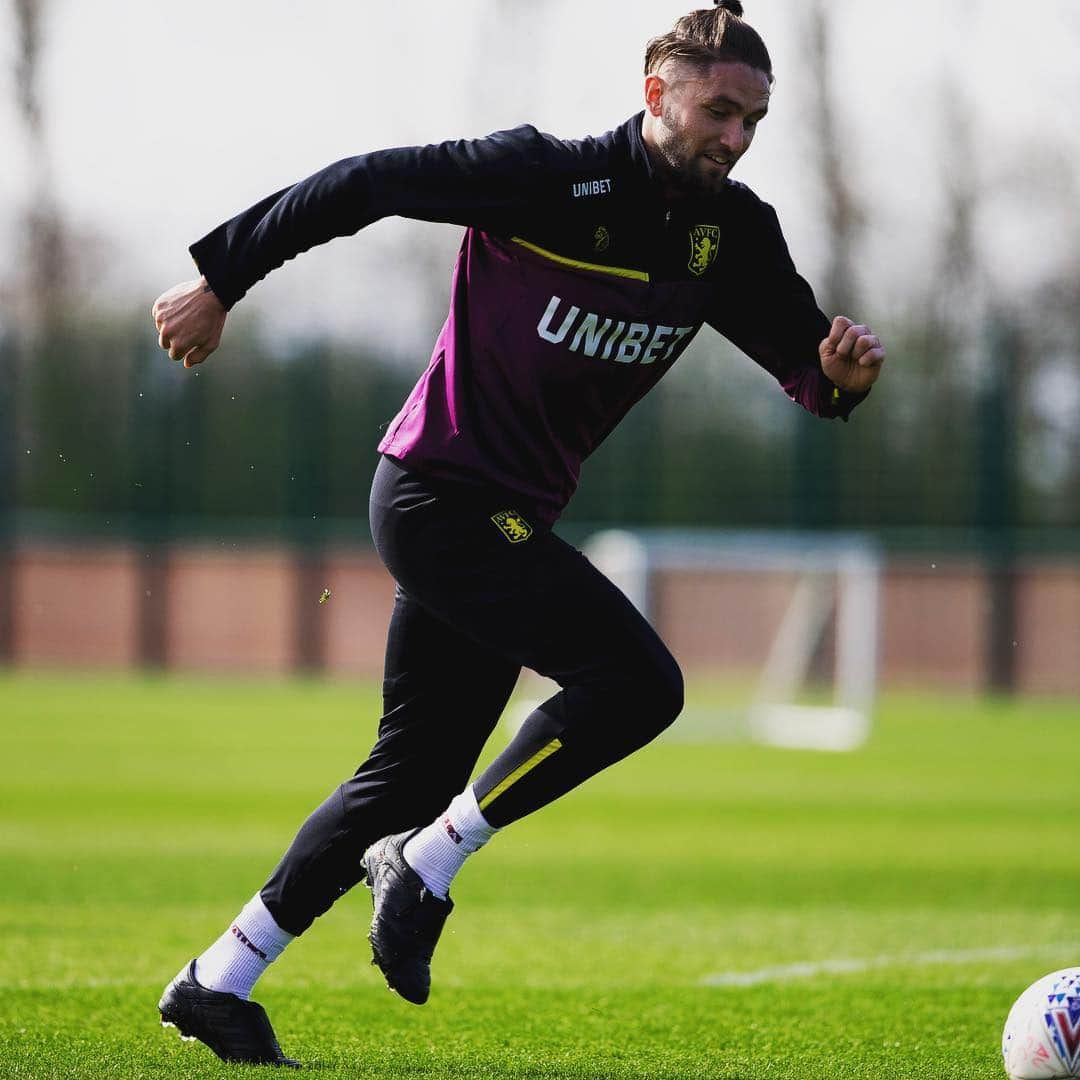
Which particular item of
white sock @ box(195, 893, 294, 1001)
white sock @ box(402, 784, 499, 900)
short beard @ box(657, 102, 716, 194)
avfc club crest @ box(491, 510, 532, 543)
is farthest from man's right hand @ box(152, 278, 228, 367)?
white sock @ box(195, 893, 294, 1001)

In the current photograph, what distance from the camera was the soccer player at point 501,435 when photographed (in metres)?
4.25

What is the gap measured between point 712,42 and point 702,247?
0.49m

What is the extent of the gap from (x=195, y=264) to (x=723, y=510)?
23.1 meters

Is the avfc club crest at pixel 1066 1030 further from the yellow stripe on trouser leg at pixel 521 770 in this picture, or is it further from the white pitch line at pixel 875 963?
the white pitch line at pixel 875 963

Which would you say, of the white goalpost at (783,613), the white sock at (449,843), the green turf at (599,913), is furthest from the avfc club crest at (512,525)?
the white goalpost at (783,613)

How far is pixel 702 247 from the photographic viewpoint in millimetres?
4559

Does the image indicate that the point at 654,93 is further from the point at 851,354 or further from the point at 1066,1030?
the point at 1066,1030

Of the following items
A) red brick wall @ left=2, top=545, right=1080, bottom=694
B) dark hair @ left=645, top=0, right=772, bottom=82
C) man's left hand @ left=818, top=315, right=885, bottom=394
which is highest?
dark hair @ left=645, top=0, right=772, bottom=82

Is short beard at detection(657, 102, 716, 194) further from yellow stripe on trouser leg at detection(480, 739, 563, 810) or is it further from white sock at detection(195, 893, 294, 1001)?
white sock at detection(195, 893, 294, 1001)

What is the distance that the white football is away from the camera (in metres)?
4.21

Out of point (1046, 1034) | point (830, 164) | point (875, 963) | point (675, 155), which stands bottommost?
point (875, 963)

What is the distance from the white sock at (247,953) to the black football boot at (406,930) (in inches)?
13.9

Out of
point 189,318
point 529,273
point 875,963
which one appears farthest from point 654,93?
point 875,963

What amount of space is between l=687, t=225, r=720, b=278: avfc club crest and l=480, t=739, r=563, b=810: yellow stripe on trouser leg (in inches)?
47.1
